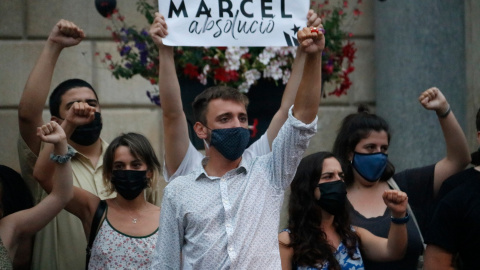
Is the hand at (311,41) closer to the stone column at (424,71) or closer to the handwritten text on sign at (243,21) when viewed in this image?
the handwritten text on sign at (243,21)

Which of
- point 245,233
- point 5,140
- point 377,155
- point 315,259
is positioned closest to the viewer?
point 245,233

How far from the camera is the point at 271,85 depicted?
6664 mm

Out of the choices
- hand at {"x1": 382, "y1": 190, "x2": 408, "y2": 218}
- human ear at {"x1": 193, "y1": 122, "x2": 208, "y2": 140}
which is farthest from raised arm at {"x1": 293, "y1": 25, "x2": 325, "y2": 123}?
hand at {"x1": 382, "y1": 190, "x2": 408, "y2": 218}

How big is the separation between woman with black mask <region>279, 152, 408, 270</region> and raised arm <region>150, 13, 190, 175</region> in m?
0.63

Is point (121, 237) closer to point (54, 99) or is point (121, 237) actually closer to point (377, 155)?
point (54, 99)

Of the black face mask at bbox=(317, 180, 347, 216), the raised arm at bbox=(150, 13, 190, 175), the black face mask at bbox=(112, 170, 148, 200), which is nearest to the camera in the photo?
the raised arm at bbox=(150, 13, 190, 175)

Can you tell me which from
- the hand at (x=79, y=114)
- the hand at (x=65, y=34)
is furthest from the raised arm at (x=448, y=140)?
the hand at (x=65, y=34)

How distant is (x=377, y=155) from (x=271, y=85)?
1247 millimetres

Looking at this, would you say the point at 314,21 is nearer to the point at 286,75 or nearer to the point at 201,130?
the point at 201,130

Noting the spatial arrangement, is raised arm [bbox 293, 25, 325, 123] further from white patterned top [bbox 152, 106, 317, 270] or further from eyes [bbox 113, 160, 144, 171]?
eyes [bbox 113, 160, 144, 171]

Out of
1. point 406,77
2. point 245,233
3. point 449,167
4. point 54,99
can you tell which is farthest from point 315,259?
point 406,77

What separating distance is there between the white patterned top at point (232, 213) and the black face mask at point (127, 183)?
800 mm

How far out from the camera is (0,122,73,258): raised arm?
16.5ft

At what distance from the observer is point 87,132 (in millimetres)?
5750
